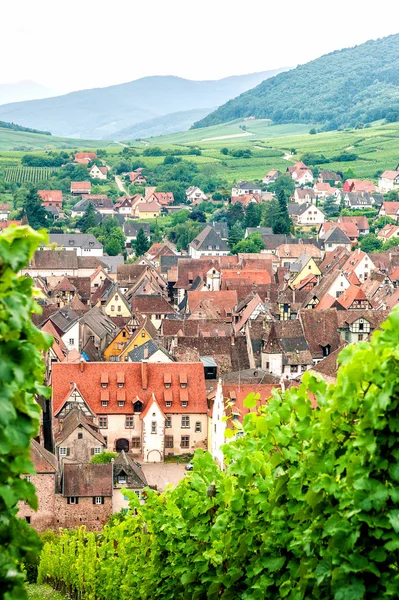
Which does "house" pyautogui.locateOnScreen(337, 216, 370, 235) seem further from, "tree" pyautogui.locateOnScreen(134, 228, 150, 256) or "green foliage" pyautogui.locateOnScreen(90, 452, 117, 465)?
"green foliage" pyautogui.locateOnScreen(90, 452, 117, 465)

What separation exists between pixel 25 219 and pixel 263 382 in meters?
115

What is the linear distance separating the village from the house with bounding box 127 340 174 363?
0.32 feet

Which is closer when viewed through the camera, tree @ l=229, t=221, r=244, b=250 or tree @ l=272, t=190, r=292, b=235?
tree @ l=229, t=221, r=244, b=250

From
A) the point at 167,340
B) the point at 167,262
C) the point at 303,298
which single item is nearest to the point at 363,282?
the point at 303,298

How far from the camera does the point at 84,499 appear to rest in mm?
49312

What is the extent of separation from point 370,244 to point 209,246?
982 inches

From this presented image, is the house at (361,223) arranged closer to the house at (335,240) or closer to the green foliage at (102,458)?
the house at (335,240)

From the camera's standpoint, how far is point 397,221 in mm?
185500

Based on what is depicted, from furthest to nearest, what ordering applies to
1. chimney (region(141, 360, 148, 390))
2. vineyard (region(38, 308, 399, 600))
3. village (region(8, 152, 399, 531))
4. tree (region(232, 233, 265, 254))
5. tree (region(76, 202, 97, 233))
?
tree (region(76, 202, 97, 233)) < tree (region(232, 233, 265, 254)) < chimney (region(141, 360, 148, 390)) < village (region(8, 152, 399, 531)) < vineyard (region(38, 308, 399, 600))

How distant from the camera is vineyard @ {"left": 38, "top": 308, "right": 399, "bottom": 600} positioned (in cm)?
1158

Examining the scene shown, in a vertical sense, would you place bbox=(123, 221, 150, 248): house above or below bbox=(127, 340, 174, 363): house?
below

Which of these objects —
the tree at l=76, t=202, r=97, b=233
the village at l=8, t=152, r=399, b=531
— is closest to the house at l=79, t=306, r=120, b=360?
the village at l=8, t=152, r=399, b=531

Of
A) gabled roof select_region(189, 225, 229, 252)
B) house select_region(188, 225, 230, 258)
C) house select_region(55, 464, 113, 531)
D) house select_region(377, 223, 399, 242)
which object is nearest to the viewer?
house select_region(55, 464, 113, 531)

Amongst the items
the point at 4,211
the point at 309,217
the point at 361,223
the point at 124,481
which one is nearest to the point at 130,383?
the point at 124,481
